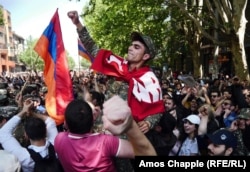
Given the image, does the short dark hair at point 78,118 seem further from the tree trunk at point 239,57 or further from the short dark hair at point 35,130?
the tree trunk at point 239,57

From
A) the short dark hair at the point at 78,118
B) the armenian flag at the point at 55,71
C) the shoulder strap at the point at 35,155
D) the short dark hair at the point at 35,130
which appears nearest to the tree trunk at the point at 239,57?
the armenian flag at the point at 55,71

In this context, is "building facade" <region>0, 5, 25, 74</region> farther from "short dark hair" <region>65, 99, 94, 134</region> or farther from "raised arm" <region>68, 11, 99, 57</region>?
"short dark hair" <region>65, 99, 94, 134</region>

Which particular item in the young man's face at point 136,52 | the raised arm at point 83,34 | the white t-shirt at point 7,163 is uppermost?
the raised arm at point 83,34

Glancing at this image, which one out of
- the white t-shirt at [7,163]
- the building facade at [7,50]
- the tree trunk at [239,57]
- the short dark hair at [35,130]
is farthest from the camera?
the building facade at [7,50]

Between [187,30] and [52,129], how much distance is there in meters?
21.9

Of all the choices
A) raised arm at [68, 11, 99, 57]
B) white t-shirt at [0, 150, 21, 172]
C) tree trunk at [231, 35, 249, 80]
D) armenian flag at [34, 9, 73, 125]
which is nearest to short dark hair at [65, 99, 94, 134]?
white t-shirt at [0, 150, 21, 172]

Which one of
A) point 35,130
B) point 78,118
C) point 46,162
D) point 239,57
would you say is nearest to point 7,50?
point 239,57

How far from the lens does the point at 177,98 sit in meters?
9.54

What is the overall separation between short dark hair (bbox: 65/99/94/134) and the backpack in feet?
2.89

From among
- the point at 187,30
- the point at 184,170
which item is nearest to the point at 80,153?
the point at 184,170

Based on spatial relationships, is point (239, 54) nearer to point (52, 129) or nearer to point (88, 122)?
point (52, 129)

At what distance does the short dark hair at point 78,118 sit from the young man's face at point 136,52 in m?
0.89

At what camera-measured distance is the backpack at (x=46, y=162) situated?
11.8 feet

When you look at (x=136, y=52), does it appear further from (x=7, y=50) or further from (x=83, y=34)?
(x=7, y=50)
